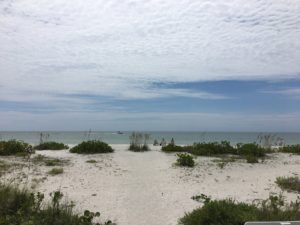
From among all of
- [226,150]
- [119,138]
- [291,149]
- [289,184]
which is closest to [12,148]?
[226,150]

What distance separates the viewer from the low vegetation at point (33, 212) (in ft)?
17.2

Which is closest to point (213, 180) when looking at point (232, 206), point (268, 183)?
point (268, 183)

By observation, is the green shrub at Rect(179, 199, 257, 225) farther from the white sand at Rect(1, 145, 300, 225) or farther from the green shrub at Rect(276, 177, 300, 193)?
the green shrub at Rect(276, 177, 300, 193)

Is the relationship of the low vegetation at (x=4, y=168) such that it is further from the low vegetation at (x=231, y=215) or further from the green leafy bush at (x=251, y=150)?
the green leafy bush at (x=251, y=150)

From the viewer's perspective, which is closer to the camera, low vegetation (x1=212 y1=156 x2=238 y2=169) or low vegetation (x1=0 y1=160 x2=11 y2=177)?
low vegetation (x1=0 y1=160 x2=11 y2=177)

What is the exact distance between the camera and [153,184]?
925cm

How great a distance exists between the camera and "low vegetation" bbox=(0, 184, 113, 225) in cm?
525

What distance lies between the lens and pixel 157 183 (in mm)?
9375

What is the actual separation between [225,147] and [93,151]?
584cm

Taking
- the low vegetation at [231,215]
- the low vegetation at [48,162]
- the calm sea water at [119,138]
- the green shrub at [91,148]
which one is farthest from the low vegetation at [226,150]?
the low vegetation at [231,215]

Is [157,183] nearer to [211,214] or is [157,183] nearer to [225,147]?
[211,214]

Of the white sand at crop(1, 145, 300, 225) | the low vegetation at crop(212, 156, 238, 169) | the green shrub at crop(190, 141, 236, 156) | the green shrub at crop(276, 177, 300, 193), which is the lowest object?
the white sand at crop(1, 145, 300, 225)

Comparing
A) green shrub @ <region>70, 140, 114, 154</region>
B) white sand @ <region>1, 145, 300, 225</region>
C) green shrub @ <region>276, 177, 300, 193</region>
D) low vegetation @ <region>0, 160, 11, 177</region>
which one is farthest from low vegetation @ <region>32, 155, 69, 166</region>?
green shrub @ <region>276, 177, 300, 193</region>

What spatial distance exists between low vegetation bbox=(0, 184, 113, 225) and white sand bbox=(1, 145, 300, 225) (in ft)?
2.56
